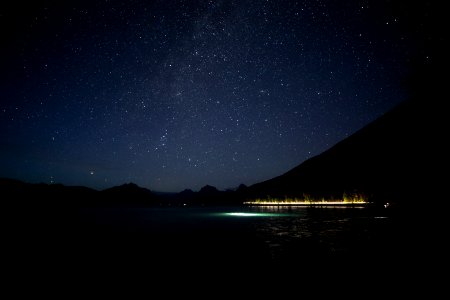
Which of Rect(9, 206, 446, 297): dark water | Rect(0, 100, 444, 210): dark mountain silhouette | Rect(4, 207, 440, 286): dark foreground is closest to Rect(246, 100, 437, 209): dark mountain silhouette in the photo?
Rect(0, 100, 444, 210): dark mountain silhouette

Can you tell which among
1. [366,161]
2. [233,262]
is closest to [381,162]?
[366,161]

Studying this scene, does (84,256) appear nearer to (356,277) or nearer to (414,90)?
(356,277)

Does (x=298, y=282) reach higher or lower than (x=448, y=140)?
lower

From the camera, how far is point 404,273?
10086mm

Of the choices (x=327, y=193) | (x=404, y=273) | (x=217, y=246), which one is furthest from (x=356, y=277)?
(x=327, y=193)

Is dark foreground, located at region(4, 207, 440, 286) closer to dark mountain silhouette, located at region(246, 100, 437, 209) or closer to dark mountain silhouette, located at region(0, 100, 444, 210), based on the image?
dark mountain silhouette, located at region(0, 100, 444, 210)

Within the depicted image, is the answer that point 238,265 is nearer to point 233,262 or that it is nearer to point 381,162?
point 233,262

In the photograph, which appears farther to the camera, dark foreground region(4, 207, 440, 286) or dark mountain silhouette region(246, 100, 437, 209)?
dark mountain silhouette region(246, 100, 437, 209)

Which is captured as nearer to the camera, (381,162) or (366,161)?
(381,162)

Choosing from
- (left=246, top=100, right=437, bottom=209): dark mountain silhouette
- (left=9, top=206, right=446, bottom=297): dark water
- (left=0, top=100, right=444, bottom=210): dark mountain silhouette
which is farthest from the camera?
(left=246, top=100, right=437, bottom=209): dark mountain silhouette

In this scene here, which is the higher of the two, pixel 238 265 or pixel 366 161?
pixel 366 161

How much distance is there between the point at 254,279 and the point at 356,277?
3322 mm

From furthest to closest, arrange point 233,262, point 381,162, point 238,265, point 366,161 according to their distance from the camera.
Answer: point 366,161
point 381,162
point 233,262
point 238,265

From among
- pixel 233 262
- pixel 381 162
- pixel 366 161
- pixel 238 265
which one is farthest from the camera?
pixel 366 161
